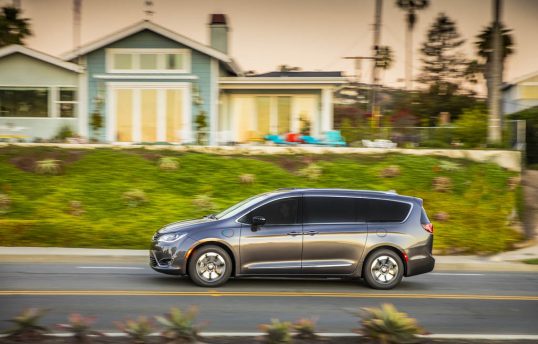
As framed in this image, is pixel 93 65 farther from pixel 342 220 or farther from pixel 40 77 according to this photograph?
pixel 342 220

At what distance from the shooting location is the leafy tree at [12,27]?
5621cm

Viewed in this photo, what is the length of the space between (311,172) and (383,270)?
12012mm

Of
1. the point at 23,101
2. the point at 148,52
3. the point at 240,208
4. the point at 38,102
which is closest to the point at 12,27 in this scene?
the point at 23,101

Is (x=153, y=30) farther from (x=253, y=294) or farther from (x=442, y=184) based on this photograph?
(x=253, y=294)

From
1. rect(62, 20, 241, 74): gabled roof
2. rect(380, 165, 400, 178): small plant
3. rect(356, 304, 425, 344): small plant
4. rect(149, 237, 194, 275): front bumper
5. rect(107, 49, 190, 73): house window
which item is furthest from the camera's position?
rect(107, 49, 190, 73): house window

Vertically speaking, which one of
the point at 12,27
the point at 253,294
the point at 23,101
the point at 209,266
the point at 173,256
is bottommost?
the point at 253,294

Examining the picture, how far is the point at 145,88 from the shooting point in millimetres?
32719

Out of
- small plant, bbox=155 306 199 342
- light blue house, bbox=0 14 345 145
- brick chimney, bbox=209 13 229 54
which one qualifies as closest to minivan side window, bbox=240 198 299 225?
small plant, bbox=155 306 199 342

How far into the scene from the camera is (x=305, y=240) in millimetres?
12906

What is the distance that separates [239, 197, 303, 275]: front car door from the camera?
41.7 ft

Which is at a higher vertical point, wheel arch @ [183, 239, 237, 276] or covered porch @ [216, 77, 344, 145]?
covered porch @ [216, 77, 344, 145]

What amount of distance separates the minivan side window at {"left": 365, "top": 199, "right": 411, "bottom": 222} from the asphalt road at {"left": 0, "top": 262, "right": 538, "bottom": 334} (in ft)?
3.98

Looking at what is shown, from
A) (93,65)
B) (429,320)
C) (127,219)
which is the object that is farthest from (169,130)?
(429,320)

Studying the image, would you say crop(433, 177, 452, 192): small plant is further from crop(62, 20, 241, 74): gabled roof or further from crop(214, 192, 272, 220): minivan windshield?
crop(214, 192, 272, 220): minivan windshield
